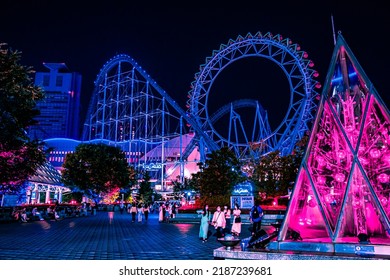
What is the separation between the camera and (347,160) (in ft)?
31.0

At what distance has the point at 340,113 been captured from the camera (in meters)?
10.2

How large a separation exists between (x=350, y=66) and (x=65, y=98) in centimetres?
11355

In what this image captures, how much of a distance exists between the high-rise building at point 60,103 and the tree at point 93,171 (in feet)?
255

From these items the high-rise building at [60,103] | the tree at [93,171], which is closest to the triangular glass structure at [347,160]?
the tree at [93,171]

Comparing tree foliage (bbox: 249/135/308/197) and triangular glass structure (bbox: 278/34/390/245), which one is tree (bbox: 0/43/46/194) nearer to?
triangular glass structure (bbox: 278/34/390/245)

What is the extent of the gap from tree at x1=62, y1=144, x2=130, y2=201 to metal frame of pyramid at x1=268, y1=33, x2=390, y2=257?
30.5 m

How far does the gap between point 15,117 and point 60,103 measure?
104 meters

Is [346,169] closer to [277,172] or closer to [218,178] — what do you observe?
[218,178]

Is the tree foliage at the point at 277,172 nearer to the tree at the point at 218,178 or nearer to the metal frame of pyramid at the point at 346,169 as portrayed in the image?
the tree at the point at 218,178

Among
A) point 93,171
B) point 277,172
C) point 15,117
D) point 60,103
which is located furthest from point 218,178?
point 60,103

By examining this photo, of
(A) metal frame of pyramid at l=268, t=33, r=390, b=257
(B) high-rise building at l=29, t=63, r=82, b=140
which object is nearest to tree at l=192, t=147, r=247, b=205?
(A) metal frame of pyramid at l=268, t=33, r=390, b=257

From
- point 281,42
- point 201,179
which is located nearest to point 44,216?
point 201,179

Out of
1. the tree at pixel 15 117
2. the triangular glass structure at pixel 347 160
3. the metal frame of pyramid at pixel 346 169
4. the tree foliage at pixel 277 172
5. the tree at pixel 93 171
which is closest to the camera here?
the metal frame of pyramid at pixel 346 169

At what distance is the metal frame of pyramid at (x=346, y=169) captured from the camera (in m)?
7.73
